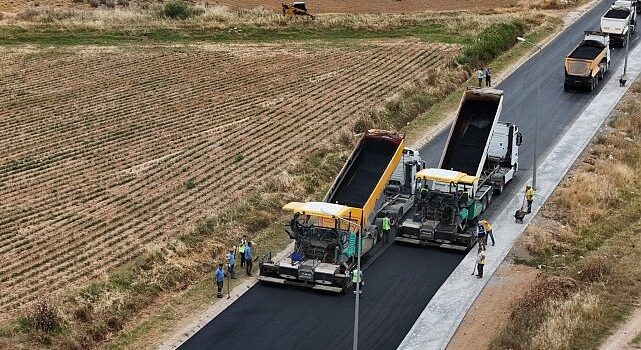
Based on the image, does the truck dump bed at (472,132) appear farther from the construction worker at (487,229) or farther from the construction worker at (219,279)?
the construction worker at (219,279)

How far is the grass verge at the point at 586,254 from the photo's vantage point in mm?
28625

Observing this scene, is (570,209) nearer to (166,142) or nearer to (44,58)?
(166,142)

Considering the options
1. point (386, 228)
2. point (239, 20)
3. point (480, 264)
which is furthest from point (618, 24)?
point (480, 264)

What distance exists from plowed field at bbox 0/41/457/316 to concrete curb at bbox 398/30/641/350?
35.6ft

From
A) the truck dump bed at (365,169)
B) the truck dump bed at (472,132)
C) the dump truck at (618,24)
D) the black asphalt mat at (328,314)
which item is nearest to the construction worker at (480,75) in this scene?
the dump truck at (618,24)

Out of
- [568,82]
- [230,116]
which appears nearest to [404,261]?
[230,116]

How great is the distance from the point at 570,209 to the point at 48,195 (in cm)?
2245

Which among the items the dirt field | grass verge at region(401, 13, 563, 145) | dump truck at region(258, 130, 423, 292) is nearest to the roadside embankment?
dump truck at region(258, 130, 423, 292)

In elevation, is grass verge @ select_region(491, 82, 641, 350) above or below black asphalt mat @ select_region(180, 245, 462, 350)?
above

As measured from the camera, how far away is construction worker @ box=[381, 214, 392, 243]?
1435 inches

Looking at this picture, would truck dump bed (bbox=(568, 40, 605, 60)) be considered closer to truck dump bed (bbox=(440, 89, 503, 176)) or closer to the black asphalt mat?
truck dump bed (bbox=(440, 89, 503, 176))

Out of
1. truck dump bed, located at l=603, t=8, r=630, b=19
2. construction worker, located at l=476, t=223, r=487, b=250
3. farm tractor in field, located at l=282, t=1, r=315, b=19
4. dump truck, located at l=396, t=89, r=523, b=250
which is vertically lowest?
construction worker, located at l=476, t=223, r=487, b=250

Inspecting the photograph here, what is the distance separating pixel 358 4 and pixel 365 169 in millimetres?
53233

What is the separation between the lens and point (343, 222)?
33438 millimetres
